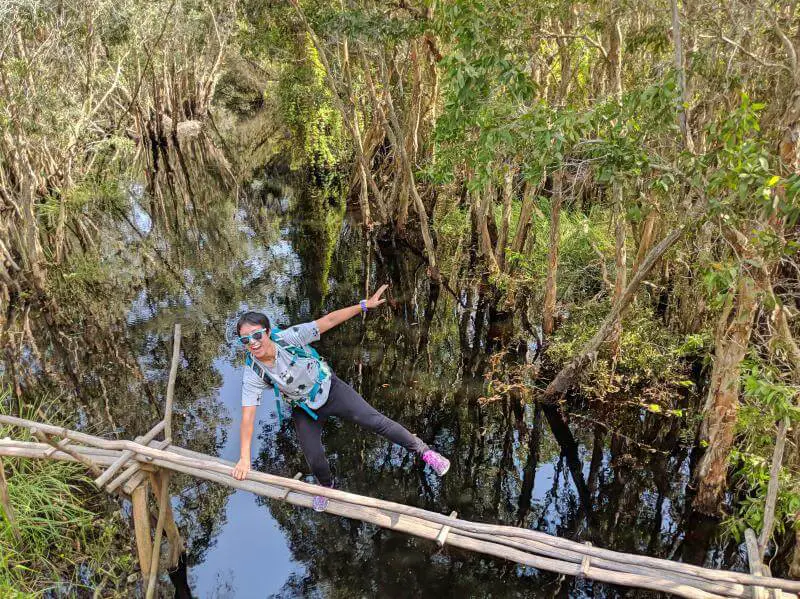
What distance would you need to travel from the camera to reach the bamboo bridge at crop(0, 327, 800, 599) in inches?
160

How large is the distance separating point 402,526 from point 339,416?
1.23 metres

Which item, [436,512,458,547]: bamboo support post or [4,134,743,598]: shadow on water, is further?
[4,134,743,598]: shadow on water

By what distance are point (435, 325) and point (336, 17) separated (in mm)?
6077

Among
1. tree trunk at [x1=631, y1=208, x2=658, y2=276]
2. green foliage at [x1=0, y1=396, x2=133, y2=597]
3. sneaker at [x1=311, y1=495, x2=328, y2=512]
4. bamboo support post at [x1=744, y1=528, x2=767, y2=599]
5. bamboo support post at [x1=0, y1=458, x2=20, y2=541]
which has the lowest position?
green foliage at [x1=0, y1=396, x2=133, y2=597]

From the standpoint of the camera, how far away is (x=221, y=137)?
4091 cm

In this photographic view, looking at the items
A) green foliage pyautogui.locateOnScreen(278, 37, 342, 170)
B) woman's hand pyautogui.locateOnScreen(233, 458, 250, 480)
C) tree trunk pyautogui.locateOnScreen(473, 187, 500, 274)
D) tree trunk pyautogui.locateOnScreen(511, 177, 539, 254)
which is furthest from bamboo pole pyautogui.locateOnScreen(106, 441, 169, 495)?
green foliage pyautogui.locateOnScreen(278, 37, 342, 170)

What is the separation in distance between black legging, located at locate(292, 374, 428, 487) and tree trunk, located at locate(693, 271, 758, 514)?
3.20 meters

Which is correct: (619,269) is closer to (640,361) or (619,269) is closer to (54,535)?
(640,361)

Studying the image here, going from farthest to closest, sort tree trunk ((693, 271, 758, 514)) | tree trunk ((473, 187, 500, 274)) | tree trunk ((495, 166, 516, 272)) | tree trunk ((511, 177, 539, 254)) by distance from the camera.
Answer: tree trunk ((473, 187, 500, 274)), tree trunk ((495, 166, 516, 272)), tree trunk ((511, 177, 539, 254)), tree trunk ((693, 271, 758, 514))

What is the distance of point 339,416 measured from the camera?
5539mm

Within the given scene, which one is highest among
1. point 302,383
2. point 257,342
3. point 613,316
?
point 257,342

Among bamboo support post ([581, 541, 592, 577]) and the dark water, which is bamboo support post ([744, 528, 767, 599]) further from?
the dark water

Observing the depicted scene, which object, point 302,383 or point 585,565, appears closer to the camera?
point 585,565

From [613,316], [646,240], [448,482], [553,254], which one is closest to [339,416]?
[448,482]
